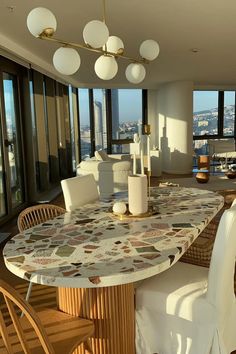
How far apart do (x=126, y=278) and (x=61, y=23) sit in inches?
117

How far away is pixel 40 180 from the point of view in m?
6.09

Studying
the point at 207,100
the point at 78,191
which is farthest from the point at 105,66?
the point at 207,100

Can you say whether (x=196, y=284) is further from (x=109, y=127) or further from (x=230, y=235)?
(x=109, y=127)

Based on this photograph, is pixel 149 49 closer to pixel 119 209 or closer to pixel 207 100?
pixel 119 209

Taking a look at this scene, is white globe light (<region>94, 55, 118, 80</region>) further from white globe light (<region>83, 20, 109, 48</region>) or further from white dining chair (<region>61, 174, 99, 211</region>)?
white dining chair (<region>61, 174, 99, 211</region>)

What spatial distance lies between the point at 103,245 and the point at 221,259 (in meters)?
0.57

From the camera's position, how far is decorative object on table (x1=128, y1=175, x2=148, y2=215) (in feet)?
6.81

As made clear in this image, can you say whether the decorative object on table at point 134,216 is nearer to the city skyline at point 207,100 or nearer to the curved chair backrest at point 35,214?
the curved chair backrest at point 35,214

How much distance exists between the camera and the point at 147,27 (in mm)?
3527

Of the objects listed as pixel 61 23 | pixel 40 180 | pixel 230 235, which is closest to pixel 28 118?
pixel 40 180

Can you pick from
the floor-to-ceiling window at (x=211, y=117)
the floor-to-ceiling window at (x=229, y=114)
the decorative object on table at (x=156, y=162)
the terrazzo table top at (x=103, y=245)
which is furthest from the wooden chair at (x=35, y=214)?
the floor-to-ceiling window at (x=229, y=114)

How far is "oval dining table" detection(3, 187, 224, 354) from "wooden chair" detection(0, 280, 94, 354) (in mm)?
78

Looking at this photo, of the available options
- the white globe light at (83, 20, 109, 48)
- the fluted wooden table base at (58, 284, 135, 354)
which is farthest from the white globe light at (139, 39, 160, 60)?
the fluted wooden table base at (58, 284, 135, 354)

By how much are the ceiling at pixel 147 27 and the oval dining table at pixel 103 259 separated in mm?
1937
